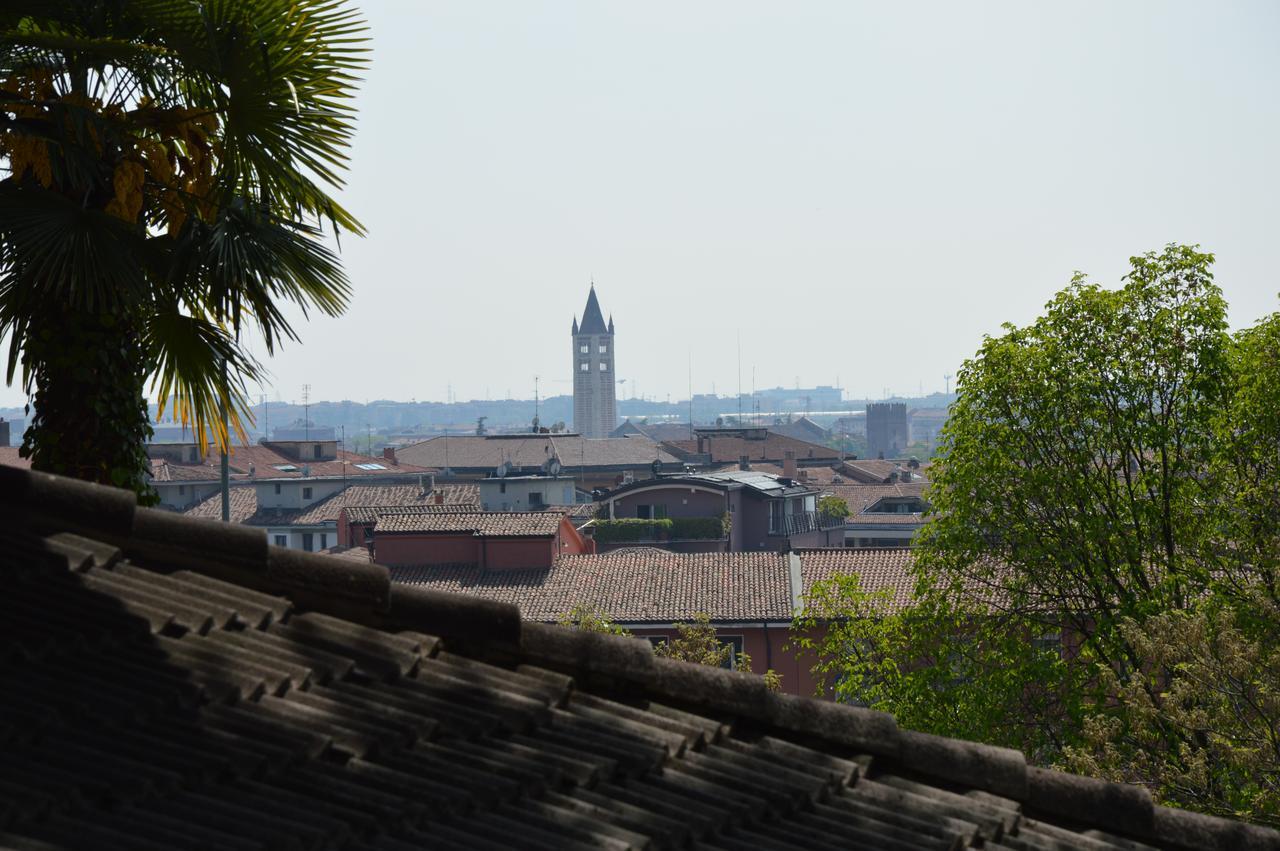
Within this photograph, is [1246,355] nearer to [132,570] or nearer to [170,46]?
[170,46]

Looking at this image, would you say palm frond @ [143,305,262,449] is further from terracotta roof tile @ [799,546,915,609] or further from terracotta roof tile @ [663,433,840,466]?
terracotta roof tile @ [663,433,840,466]

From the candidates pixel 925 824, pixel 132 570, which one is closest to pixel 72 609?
pixel 132 570

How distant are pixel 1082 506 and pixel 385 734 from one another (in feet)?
57.2

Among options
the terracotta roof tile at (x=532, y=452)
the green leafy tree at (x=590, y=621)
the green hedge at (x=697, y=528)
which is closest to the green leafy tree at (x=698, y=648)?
the green leafy tree at (x=590, y=621)

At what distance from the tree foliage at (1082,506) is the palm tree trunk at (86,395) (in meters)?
13.2

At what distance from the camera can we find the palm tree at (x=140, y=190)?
6352 millimetres

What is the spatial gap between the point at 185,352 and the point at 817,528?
67.5m

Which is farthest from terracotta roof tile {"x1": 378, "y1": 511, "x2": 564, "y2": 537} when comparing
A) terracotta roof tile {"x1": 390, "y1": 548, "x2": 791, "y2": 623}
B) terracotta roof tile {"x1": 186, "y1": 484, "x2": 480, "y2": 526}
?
terracotta roof tile {"x1": 186, "y1": 484, "x2": 480, "y2": 526}

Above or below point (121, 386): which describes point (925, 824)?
below

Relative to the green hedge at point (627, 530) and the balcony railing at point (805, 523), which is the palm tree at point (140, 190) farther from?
the balcony railing at point (805, 523)

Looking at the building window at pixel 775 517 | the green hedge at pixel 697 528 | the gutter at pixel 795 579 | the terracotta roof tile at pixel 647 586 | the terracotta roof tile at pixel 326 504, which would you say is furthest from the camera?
the building window at pixel 775 517

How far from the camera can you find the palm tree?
6352mm

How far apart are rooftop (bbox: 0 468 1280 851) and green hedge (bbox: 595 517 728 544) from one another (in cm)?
5944

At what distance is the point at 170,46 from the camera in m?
6.61
